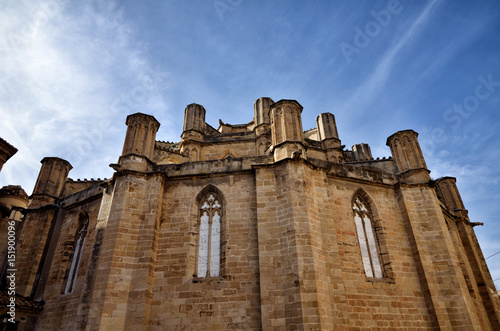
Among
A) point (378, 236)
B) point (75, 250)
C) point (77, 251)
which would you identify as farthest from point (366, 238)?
point (75, 250)

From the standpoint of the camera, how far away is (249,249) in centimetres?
1047

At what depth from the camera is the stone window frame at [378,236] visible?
A: 11217mm

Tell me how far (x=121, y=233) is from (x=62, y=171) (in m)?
7.80

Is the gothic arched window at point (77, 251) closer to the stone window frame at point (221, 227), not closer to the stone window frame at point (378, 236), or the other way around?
the stone window frame at point (221, 227)

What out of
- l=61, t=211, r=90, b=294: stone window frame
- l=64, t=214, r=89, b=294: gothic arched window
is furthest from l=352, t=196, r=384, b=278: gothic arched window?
l=64, t=214, r=89, b=294: gothic arched window

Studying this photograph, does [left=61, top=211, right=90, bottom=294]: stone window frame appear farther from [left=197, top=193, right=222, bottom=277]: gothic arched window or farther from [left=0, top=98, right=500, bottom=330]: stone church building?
[left=197, top=193, right=222, bottom=277]: gothic arched window

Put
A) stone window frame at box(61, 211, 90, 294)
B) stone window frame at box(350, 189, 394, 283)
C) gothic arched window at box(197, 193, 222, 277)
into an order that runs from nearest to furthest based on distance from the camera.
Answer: gothic arched window at box(197, 193, 222, 277)
stone window frame at box(350, 189, 394, 283)
stone window frame at box(61, 211, 90, 294)

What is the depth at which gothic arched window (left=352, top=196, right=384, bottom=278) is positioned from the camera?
1134cm

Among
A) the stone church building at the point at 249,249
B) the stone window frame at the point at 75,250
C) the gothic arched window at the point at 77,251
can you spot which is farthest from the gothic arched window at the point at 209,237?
the gothic arched window at the point at 77,251

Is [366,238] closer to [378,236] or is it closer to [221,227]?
[378,236]

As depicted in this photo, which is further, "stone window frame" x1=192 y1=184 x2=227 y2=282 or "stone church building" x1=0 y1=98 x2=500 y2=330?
"stone window frame" x1=192 y1=184 x2=227 y2=282

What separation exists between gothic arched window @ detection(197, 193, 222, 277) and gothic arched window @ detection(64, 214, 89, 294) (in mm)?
4988

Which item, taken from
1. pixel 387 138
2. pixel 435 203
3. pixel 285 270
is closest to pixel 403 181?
pixel 435 203

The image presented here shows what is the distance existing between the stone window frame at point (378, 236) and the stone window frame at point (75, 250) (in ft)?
34.0
